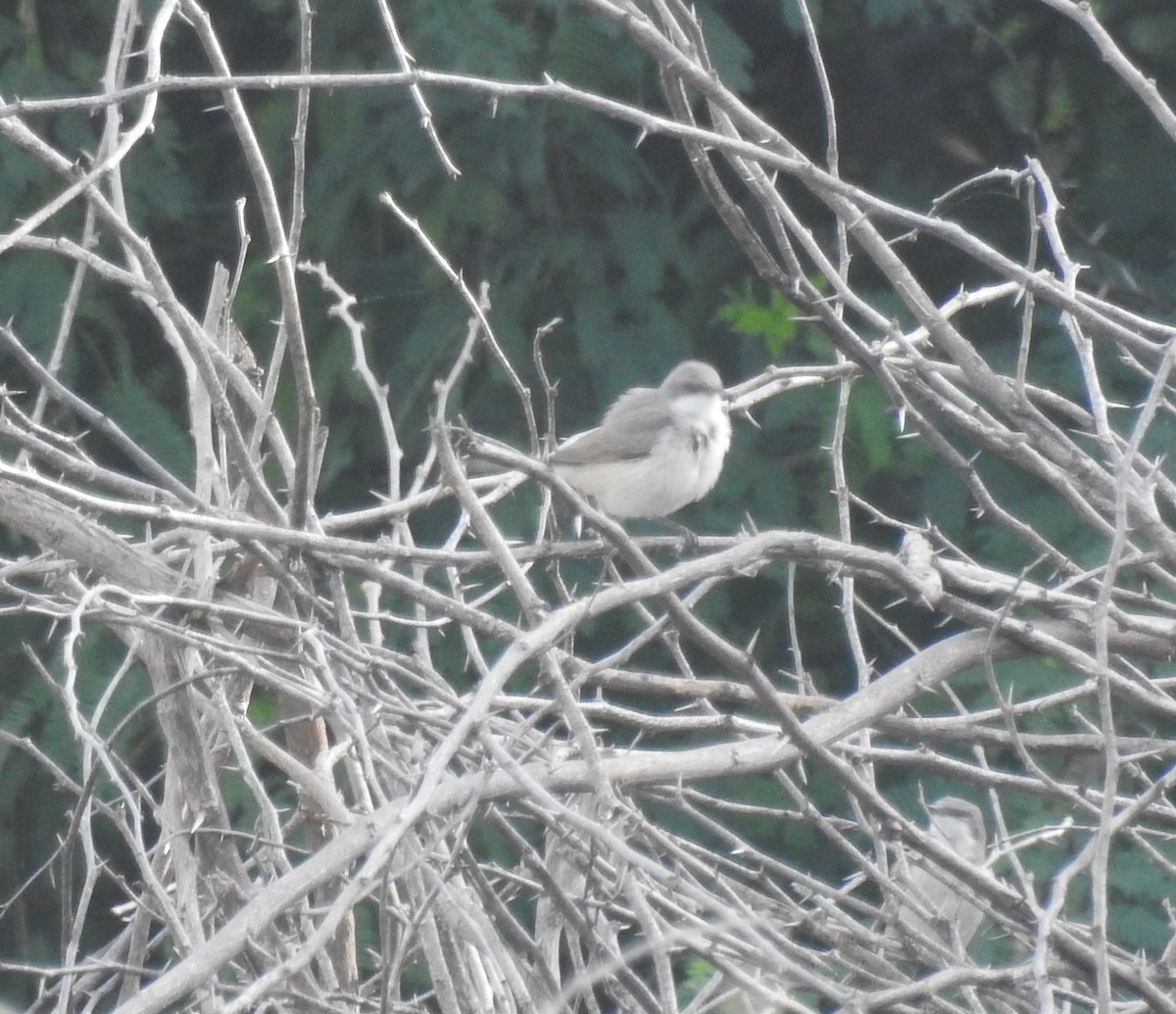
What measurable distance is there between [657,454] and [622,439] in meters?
0.11

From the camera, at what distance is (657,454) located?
4.61 metres

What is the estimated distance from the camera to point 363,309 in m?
6.22

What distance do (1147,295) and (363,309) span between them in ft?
9.05

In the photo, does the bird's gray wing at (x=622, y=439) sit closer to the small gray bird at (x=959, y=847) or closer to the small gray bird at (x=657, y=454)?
the small gray bird at (x=657, y=454)

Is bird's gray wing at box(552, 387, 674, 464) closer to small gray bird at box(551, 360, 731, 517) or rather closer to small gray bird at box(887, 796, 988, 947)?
small gray bird at box(551, 360, 731, 517)

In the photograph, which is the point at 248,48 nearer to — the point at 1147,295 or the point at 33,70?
the point at 33,70

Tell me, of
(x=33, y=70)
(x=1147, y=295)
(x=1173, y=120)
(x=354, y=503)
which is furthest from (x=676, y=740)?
(x=1173, y=120)

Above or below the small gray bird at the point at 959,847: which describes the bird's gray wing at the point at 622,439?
above

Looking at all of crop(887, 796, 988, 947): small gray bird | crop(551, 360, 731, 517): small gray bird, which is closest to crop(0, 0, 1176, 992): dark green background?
crop(887, 796, 988, 947): small gray bird

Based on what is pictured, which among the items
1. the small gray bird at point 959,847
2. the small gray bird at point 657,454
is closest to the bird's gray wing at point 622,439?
the small gray bird at point 657,454

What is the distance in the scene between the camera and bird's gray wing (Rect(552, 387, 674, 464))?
4637 millimetres

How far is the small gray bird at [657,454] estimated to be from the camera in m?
4.58

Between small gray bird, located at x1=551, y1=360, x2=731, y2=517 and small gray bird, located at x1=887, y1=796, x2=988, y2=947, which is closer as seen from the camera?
small gray bird, located at x1=551, y1=360, x2=731, y2=517

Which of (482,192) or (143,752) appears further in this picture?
(143,752)
